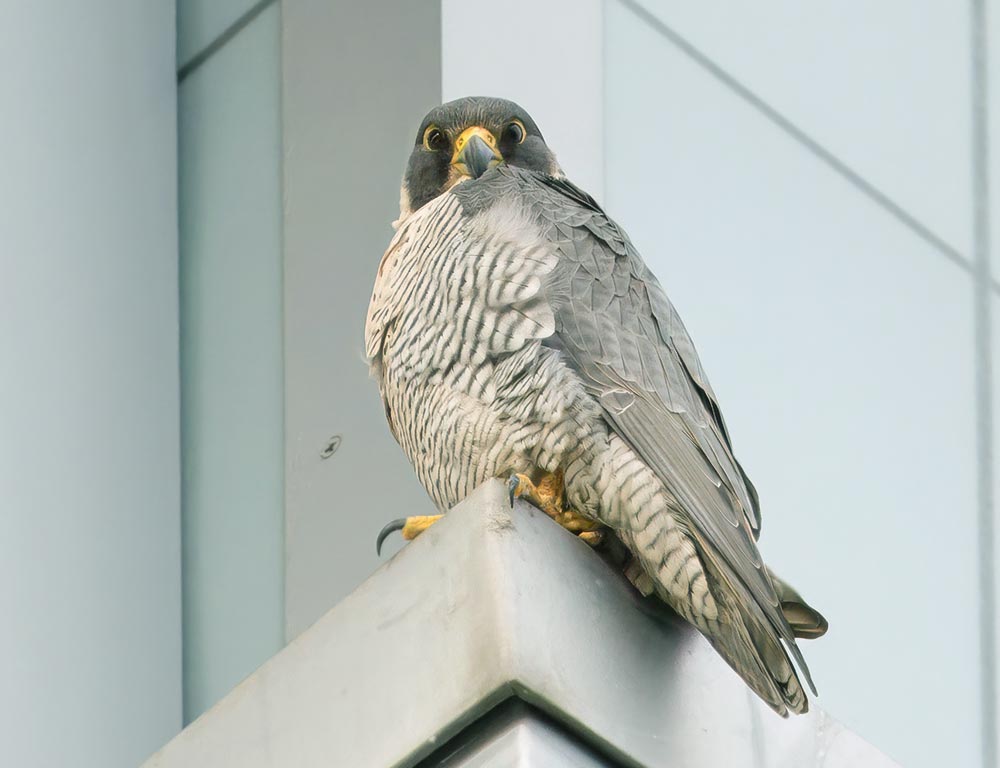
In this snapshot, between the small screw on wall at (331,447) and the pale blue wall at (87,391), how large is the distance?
28.3 inches

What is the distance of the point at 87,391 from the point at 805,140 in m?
2.09

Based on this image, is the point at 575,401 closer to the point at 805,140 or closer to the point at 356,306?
the point at 356,306

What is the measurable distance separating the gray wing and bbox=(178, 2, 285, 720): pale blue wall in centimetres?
187

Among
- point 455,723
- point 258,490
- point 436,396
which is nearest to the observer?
point 455,723

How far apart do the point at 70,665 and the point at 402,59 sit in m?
1.71

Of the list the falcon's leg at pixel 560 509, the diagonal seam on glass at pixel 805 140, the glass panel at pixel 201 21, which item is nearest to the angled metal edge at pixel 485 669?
the falcon's leg at pixel 560 509

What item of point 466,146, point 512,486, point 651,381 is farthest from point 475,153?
point 512,486

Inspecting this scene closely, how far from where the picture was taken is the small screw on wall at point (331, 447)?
451 cm

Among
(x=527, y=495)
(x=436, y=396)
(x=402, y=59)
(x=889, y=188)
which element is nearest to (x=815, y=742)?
(x=527, y=495)

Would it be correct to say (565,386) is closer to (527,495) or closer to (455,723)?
(527,495)

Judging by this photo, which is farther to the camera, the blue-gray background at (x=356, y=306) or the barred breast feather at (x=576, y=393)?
the blue-gray background at (x=356, y=306)

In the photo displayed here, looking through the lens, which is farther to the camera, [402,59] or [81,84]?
[81,84]

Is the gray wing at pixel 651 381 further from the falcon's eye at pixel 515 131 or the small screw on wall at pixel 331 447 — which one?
the small screw on wall at pixel 331 447

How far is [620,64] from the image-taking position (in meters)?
4.94
